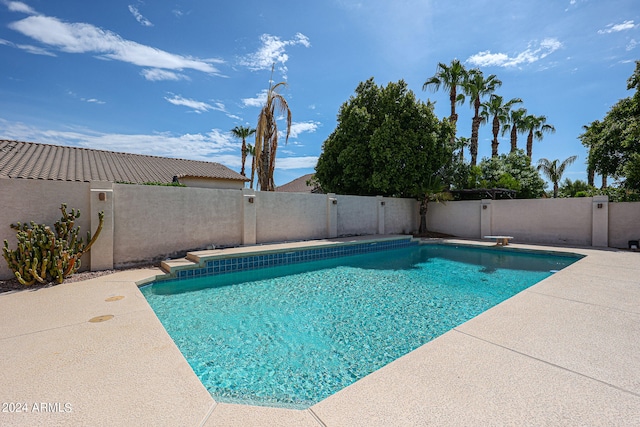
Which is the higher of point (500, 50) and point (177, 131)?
point (500, 50)

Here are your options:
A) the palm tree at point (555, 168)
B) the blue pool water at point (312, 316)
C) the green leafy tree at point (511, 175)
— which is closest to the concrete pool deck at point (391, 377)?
the blue pool water at point (312, 316)

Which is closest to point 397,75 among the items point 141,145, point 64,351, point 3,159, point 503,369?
point 503,369

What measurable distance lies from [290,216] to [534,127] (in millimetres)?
27736

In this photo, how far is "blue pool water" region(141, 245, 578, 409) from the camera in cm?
322

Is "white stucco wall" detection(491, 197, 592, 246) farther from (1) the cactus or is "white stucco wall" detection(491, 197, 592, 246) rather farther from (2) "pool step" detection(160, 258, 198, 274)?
(1) the cactus

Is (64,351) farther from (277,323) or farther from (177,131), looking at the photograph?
(177,131)

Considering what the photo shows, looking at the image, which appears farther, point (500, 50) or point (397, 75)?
point (397, 75)

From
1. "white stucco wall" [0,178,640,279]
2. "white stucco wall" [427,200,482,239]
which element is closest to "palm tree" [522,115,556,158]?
"white stucco wall" [427,200,482,239]

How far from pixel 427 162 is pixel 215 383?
14132 millimetres

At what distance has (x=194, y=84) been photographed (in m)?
12.0

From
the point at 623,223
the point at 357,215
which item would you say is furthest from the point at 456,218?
the point at 623,223

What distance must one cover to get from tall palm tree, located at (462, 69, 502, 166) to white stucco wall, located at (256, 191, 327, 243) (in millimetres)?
14602

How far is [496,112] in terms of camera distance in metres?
22.7

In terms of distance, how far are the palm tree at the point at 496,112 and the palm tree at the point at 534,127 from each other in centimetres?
294
